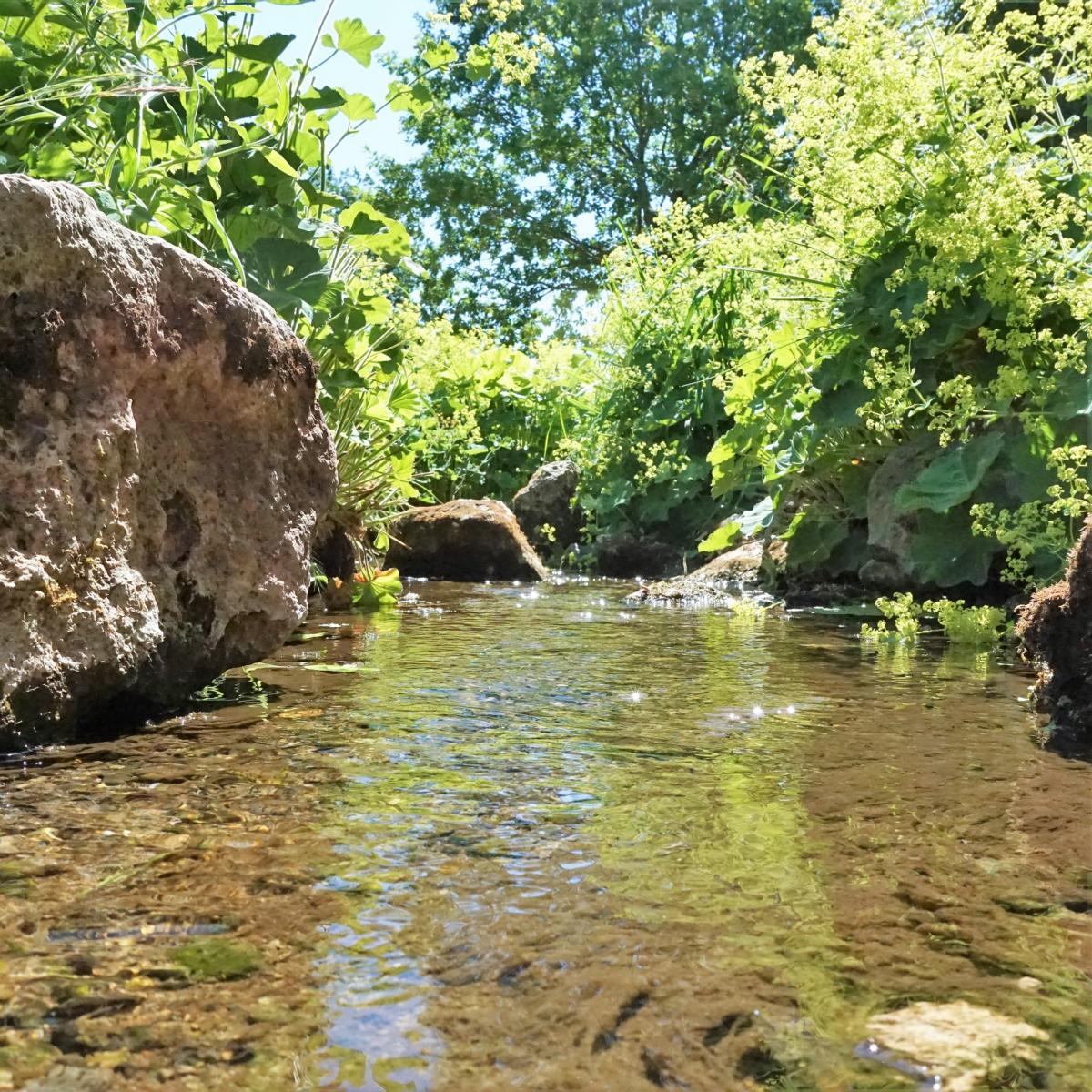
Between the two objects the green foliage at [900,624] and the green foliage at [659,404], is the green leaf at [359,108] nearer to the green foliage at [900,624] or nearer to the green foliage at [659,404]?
the green foliage at [900,624]

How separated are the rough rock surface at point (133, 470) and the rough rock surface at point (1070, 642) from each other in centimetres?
163

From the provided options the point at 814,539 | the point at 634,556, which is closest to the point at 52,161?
the point at 814,539

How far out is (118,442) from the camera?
232cm

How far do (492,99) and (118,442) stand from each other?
22.5 metres

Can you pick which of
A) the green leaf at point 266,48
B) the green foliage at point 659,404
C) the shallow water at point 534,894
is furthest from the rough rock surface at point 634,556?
the shallow water at point 534,894

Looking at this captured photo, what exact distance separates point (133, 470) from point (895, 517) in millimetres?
3098

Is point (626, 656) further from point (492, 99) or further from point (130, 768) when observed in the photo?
point (492, 99)

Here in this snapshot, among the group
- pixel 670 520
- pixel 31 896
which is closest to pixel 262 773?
pixel 31 896

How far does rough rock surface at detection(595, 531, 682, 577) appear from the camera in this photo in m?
7.62

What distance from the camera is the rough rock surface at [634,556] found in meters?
7.62

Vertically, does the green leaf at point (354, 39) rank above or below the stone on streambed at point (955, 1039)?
above

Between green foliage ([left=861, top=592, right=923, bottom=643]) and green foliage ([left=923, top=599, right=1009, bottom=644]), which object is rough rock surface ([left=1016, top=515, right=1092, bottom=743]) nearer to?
green foliage ([left=923, top=599, right=1009, bottom=644])

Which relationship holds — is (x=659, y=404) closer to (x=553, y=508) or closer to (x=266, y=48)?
(x=553, y=508)

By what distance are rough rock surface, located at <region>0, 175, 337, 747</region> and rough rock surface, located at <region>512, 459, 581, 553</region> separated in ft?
19.7
